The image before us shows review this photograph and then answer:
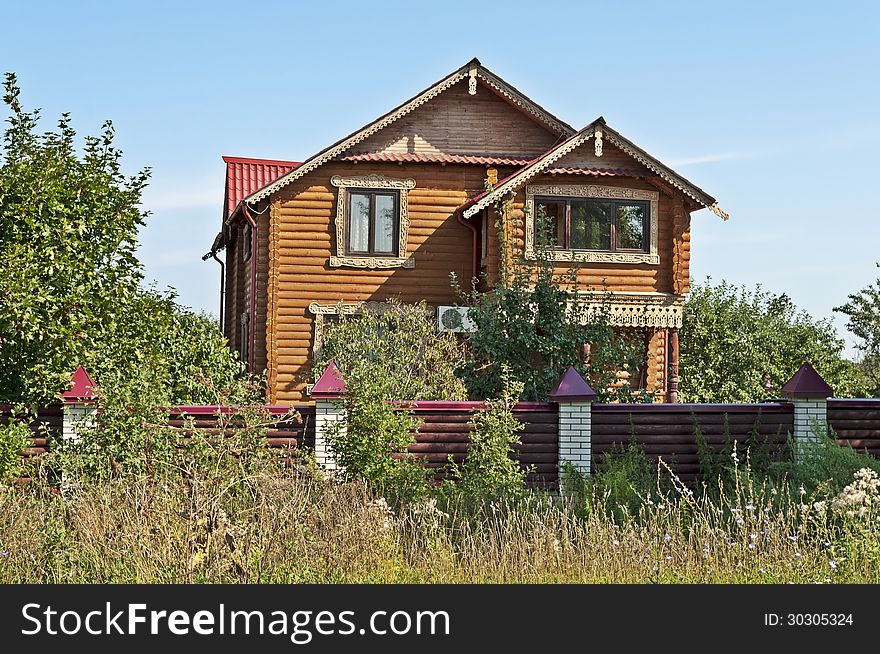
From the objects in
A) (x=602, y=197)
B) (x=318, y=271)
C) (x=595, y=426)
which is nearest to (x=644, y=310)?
(x=602, y=197)

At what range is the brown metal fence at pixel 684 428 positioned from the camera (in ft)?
43.3

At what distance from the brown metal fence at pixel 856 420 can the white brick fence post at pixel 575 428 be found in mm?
2998

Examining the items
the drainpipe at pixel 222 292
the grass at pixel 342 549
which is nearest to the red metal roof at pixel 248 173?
the drainpipe at pixel 222 292

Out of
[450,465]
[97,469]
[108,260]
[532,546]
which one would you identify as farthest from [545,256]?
[532,546]

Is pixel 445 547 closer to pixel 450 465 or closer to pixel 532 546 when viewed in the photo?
pixel 532 546

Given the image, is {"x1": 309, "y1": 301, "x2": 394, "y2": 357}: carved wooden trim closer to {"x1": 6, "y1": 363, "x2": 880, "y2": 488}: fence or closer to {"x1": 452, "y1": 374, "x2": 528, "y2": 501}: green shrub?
{"x1": 6, "y1": 363, "x2": 880, "y2": 488}: fence

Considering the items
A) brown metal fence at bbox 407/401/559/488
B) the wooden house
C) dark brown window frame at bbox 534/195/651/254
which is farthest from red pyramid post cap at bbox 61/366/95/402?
dark brown window frame at bbox 534/195/651/254

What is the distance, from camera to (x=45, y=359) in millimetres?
12117

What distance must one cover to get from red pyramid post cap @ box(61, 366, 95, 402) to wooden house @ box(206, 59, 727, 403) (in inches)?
415

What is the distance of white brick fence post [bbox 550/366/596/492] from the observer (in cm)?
1307

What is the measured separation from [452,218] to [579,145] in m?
3.29

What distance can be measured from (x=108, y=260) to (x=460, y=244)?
11766mm

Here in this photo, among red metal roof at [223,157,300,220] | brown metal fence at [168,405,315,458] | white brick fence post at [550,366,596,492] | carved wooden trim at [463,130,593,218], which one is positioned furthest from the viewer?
red metal roof at [223,157,300,220]

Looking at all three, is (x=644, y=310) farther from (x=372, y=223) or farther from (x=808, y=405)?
(x=808, y=405)
